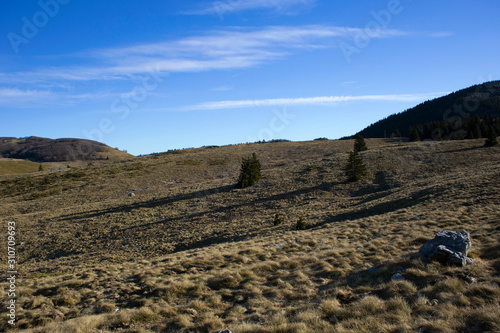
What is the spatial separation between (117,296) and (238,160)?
2170 inches

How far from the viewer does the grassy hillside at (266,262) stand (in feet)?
22.2

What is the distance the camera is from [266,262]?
39.5 ft

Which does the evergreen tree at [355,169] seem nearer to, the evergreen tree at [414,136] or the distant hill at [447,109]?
the evergreen tree at [414,136]

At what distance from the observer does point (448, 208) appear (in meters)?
17.2

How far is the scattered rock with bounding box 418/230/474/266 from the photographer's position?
8500mm

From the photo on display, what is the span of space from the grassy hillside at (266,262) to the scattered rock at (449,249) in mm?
365

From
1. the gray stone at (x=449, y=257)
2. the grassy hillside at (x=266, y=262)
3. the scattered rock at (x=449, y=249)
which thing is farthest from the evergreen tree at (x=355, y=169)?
the gray stone at (x=449, y=257)

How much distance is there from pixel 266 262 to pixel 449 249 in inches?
273

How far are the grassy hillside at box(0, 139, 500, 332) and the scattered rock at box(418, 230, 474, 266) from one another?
36cm

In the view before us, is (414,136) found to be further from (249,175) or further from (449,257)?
(449,257)

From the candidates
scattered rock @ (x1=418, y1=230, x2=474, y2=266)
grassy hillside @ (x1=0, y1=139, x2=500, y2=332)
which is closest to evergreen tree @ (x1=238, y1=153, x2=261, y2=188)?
grassy hillside @ (x1=0, y1=139, x2=500, y2=332)

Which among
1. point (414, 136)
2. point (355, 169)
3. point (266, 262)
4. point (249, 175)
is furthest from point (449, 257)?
point (414, 136)

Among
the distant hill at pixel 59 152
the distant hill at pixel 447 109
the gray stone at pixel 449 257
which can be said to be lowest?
the gray stone at pixel 449 257

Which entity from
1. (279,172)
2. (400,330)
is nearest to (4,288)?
(400,330)
